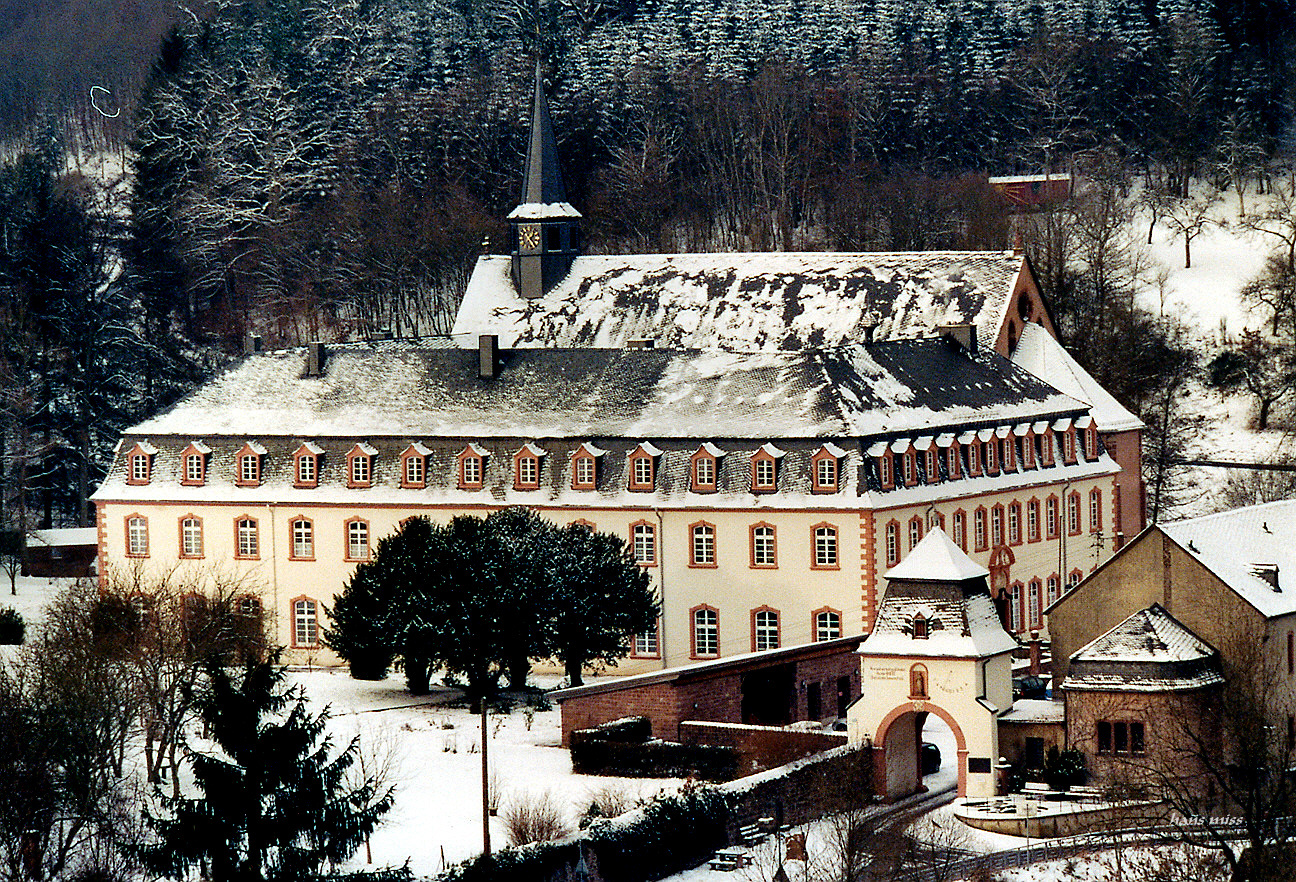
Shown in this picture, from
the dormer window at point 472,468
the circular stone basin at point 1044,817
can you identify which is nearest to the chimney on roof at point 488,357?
the dormer window at point 472,468

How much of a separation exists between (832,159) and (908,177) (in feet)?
12.8

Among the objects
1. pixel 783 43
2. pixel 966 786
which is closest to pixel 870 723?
pixel 966 786

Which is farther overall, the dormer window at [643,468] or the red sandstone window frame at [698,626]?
the dormer window at [643,468]

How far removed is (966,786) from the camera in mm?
70875

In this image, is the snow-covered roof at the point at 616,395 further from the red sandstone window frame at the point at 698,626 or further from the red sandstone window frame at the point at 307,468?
the red sandstone window frame at the point at 698,626

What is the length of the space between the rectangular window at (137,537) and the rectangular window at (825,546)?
70.7 feet

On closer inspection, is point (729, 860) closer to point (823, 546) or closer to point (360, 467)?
point (823, 546)

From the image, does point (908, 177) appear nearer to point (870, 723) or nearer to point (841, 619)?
point (841, 619)

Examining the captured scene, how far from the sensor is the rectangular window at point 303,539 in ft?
303

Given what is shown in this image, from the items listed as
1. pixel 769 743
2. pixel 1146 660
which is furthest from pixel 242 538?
pixel 1146 660

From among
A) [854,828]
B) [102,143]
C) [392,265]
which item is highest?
[102,143]

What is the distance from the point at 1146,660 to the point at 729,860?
43.3 feet

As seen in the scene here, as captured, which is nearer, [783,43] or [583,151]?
[583,151]

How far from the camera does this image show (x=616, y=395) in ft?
301
